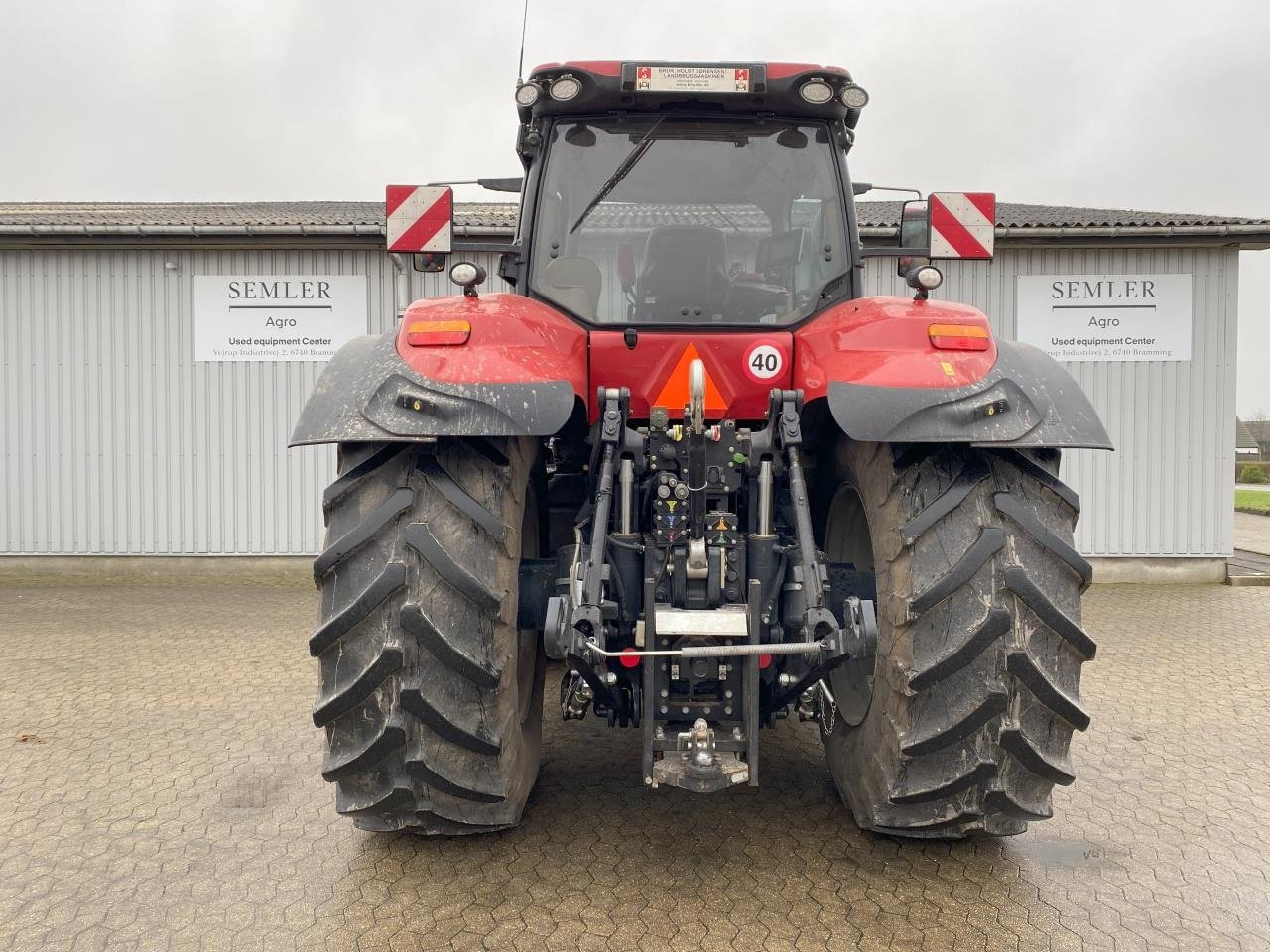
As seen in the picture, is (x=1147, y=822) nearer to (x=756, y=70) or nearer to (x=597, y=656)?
(x=597, y=656)

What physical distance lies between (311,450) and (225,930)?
25.1ft

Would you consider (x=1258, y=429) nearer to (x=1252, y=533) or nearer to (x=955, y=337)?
A: (x=1252, y=533)

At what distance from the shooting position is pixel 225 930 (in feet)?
8.93

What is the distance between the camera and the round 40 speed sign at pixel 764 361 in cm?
331

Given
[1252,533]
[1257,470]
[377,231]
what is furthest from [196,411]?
[1257,470]

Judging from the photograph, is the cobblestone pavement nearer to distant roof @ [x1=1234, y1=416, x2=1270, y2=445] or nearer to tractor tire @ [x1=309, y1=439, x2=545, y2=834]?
tractor tire @ [x1=309, y1=439, x2=545, y2=834]

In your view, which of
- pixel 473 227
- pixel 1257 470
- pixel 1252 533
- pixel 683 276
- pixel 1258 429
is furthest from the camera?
pixel 1258 429

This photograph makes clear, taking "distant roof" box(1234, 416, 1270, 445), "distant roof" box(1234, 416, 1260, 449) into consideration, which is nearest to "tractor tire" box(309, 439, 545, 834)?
"distant roof" box(1234, 416, 1260, 449)

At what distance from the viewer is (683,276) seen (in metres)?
3.50

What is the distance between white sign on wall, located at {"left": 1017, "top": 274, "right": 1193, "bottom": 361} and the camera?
9.73 meters

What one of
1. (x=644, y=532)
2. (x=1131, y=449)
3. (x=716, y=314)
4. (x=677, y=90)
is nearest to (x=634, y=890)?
(x=644, y=532)

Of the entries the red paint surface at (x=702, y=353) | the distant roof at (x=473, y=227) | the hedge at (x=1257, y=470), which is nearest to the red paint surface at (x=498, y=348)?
the red paint surface at (x=702, y=353)

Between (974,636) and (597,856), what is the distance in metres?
1.41

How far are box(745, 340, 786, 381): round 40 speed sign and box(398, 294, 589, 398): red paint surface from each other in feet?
1.89
